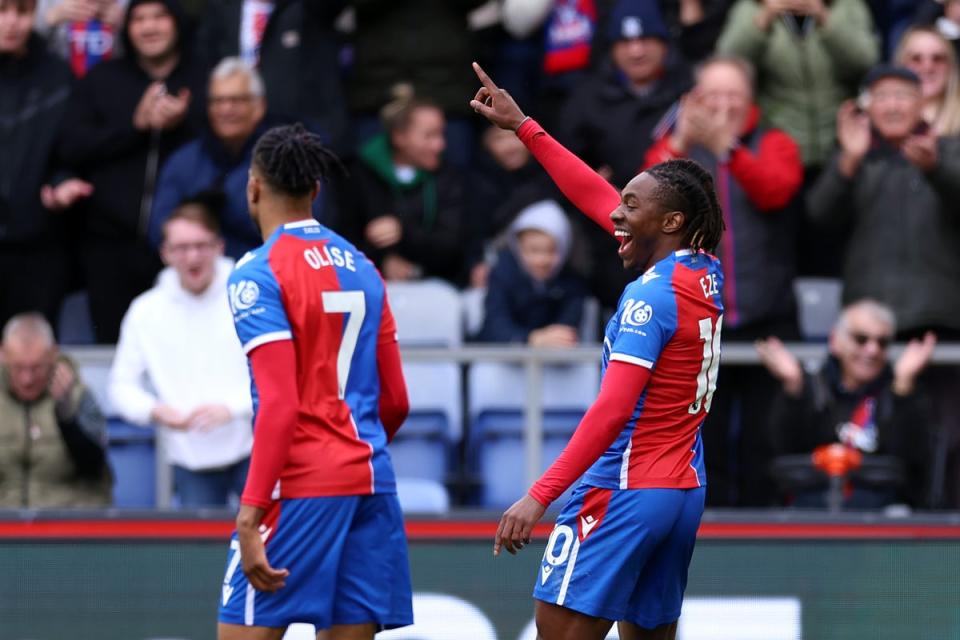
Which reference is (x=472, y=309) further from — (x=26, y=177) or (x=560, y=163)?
(x=560, y=163)

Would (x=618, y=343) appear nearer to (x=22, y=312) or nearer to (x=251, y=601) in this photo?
(x=251, y=601)

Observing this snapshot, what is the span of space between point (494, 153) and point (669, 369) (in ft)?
15.5

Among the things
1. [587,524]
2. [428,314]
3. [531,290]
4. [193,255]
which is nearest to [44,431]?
[193,255]

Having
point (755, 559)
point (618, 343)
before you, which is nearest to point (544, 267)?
point (755, 559)

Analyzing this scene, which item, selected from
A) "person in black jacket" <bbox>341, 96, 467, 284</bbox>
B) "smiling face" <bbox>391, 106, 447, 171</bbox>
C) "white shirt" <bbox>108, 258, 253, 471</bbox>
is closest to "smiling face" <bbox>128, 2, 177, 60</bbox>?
"person in black jacket" <bbox>341, 96, 467, 284</bbox>

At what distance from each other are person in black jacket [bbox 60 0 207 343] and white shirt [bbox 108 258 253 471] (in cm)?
87

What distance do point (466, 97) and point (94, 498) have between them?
10.1 ft

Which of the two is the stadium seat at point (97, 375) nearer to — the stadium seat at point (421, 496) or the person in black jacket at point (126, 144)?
the person in black jacket at point (126, 144)

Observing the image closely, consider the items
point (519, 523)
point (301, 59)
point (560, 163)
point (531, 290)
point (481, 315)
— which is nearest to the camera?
point (519, 523)

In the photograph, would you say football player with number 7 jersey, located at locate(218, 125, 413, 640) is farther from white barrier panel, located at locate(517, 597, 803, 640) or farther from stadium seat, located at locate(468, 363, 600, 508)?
stadium seat, located at locate(468, 363, 600, 508)

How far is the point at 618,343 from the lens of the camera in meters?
4.76

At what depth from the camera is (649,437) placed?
4.86 meters

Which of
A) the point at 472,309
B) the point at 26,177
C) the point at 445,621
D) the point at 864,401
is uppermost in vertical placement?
the point at 26,177

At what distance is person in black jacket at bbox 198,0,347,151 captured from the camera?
9.10 metres
